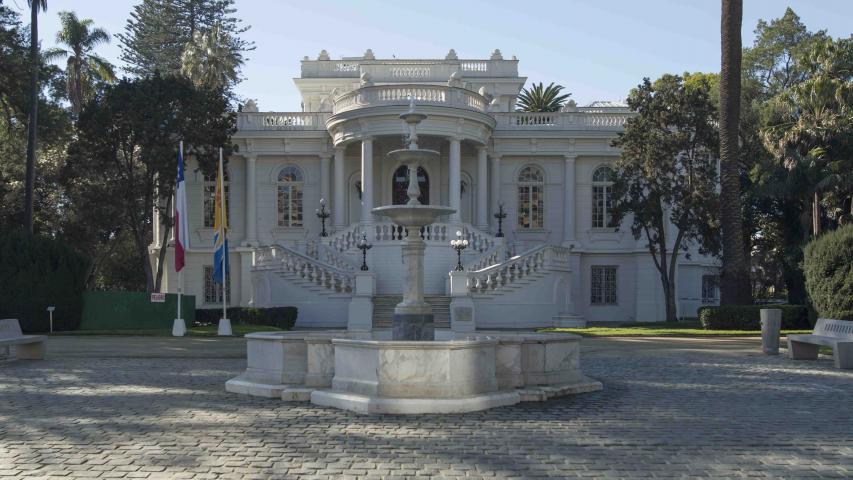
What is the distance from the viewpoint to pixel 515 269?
30109 mm

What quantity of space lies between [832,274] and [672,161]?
26.5 ft

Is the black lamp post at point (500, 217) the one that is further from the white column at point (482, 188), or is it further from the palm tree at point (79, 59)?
the palm tree at point (79, 59)

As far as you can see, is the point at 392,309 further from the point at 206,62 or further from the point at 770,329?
the point at 206,62

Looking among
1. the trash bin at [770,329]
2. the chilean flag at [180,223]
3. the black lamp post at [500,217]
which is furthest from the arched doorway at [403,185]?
the trash bin at [770,329]

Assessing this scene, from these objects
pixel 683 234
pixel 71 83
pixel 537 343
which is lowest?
pixel 537 343

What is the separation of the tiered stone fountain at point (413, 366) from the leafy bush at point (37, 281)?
15.8 metres

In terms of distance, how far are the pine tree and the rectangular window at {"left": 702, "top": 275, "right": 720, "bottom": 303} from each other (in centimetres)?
3560

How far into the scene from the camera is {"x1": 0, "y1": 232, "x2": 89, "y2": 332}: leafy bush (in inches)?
1011

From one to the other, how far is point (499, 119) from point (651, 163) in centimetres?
833

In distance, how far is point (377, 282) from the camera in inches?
1234

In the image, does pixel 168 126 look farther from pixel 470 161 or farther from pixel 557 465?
pixel 557 465

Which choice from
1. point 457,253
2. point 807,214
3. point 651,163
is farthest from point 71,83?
point 807,214

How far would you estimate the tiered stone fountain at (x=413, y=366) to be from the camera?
1062 centimetres

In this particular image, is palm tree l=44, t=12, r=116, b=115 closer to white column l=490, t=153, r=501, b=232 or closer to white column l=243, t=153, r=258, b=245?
white column l=243, t=153, r=258, b=245
